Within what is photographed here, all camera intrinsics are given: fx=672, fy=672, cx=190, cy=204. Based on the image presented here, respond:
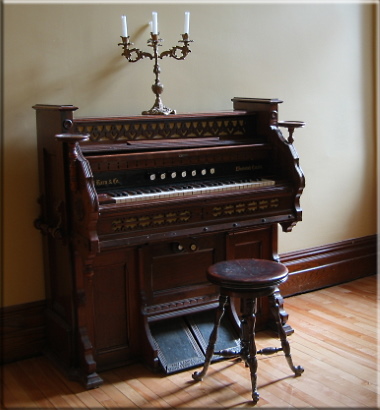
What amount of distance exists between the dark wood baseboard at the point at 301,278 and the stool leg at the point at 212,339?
90cm

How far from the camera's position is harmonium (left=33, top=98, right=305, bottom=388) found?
3143 millimetres

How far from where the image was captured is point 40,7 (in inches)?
135

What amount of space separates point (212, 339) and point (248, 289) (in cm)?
39

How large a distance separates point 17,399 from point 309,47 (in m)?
2.88

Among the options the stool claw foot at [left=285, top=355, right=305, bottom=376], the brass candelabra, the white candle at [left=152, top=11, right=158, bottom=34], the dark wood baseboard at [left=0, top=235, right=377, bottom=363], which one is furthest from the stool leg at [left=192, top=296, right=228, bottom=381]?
the white candle at [left=152, top=11, right=158, bottom=34]

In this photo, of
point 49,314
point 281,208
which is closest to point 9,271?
point 49,314

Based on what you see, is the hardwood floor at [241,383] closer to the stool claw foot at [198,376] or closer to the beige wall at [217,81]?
the stool claw foot at [198,376]

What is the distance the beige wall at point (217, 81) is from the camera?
3.46 m

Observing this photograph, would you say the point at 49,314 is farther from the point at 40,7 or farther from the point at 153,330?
the point at 40,7

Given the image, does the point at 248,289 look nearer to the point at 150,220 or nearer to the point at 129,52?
the point at 150,220

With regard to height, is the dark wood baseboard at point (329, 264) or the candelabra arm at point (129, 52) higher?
the candelabra arm at point (129, 52)

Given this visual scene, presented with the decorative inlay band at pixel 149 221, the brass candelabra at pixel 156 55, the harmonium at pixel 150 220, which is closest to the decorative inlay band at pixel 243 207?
the harmonium at pixel 150 220

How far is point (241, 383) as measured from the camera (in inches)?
128

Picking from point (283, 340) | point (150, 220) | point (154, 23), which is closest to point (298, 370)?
point (283, 340)
